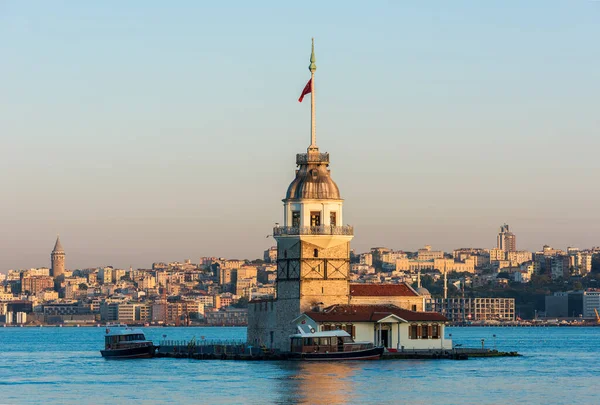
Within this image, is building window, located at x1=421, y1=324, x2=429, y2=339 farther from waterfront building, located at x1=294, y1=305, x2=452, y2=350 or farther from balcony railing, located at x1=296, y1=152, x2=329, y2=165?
balcony railing, located at x1=296, y1=152, x2=329, y2=165

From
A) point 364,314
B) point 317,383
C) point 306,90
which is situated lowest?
point 317,383

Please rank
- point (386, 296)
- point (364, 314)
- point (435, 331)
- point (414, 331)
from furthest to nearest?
point (386, 296), point (435, 331), point (414, 331), point (364, 314)

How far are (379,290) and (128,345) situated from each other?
53.8 ft

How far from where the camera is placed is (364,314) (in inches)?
3196

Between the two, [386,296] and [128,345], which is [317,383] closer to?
[386,296]

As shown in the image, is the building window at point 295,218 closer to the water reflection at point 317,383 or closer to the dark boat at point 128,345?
the water reflection at point 317,383

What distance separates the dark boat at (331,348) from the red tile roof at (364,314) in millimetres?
1025

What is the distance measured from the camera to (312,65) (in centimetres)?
8388

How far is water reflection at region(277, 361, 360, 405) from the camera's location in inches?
2353

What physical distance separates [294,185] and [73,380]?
705 inches

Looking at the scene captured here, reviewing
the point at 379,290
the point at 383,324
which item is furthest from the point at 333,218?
the point at 383,324

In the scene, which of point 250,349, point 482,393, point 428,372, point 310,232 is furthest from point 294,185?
point 482,393

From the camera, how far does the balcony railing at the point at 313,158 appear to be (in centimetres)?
8331

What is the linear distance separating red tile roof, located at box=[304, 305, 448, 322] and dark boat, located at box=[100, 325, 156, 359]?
45.2 ft
